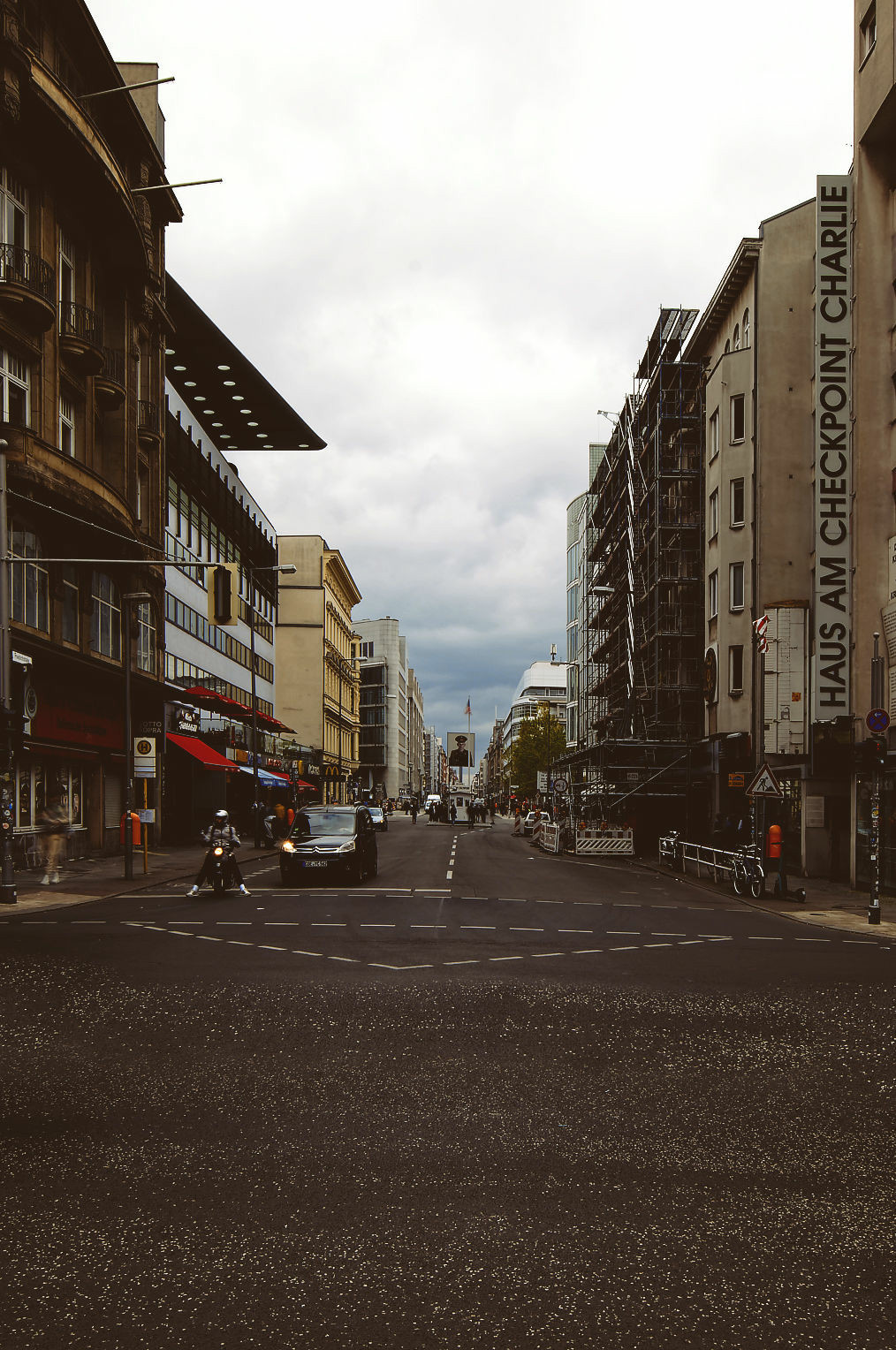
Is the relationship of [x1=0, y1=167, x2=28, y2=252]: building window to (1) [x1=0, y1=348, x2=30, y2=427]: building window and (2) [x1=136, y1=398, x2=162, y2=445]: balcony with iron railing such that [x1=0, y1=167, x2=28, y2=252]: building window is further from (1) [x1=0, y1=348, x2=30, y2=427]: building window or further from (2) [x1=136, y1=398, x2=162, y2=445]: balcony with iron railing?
(2) [x1=136, y1=398, x2=162, y2=445]: balcony with iron railing

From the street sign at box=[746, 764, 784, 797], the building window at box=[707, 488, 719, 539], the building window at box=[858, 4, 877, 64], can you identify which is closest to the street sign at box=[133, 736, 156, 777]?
the street sign at box=[746, 764, 784, 797]

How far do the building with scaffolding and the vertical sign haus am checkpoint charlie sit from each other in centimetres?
1195

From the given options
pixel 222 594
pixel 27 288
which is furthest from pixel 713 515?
pixel 222 594

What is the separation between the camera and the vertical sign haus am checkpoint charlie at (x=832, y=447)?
91.5ft

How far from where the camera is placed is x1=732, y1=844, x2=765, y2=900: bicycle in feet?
78.3

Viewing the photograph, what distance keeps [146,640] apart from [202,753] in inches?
185

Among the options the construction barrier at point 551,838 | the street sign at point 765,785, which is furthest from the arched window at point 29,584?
the construction barrier at point 551,838

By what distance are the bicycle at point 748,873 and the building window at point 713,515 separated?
18014 mm

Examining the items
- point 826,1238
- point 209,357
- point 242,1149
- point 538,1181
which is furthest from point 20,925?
point 209,357

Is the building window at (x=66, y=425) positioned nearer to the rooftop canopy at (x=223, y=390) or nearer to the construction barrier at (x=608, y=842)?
the rooftop canopy at (x=223, y=390)

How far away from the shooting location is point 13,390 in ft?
89.1

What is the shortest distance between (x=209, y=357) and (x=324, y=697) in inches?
1871

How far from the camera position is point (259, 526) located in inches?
2672

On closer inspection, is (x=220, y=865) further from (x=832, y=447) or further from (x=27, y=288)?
(x=832, y=447)
